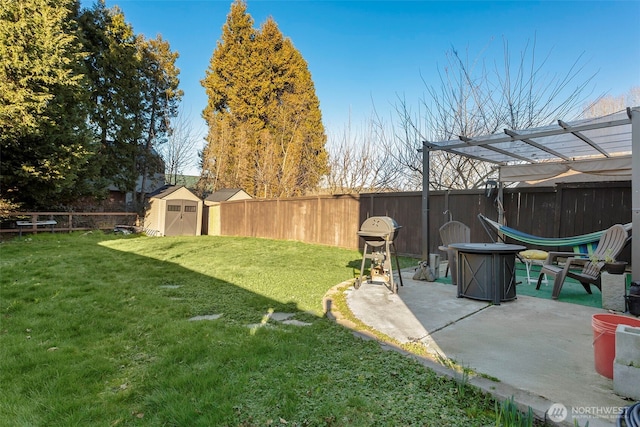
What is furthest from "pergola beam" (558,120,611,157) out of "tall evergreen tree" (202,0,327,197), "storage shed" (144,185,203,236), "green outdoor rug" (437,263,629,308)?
"storage shed" (144,185,203,236)

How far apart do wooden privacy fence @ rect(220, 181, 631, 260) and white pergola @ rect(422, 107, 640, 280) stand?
36cm

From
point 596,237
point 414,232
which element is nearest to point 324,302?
point 596,237

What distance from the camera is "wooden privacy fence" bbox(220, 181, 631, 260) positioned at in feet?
17.9

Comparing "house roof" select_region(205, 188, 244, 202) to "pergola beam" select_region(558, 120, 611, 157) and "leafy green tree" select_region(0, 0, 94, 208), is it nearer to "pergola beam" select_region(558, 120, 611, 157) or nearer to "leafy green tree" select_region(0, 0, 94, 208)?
"leafy green tree" select_region(0, 0, 94, 208)

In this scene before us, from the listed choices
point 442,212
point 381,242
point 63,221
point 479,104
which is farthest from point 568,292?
point 63,221

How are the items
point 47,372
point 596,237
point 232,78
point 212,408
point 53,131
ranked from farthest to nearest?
point 232,78, point 53,131, point 596,237, point 47,372, point 212,408

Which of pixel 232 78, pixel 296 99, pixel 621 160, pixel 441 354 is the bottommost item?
pixel 441 354

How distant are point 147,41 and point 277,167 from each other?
9707 mm

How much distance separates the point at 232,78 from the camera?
19.6 m

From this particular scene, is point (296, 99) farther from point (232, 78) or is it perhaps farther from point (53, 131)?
point (53, 131)

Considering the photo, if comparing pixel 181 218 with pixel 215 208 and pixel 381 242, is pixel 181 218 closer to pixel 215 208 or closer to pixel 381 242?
pixel 215 208

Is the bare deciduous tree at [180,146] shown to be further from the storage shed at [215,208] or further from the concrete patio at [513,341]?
the concrete patio at [513,341]

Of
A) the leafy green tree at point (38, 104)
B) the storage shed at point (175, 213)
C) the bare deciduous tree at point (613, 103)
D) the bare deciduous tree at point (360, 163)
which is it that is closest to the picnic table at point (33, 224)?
the leafy green tree at point (38, 104)

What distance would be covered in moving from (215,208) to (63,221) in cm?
551
